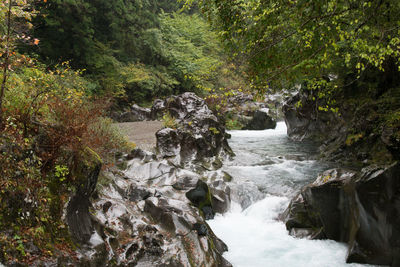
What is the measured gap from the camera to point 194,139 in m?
11.2

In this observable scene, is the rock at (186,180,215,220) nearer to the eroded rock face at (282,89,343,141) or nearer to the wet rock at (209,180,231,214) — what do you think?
the wet rock at (209,180,231,214)

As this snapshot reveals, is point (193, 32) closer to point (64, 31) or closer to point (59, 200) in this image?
point (64, 31)

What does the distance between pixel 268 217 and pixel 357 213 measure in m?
2.46

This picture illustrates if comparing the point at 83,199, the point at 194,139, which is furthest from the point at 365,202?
the point at 194,139

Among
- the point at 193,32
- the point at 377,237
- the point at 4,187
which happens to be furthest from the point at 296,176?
the point at 193,32

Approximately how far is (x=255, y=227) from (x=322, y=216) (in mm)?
1701

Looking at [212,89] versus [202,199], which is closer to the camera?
[212,89]

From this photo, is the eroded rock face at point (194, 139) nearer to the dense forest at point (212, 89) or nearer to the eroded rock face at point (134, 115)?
the dense forest at point (212, 89)

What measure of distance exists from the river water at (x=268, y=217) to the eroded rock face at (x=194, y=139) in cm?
88

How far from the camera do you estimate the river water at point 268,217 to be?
5.64m

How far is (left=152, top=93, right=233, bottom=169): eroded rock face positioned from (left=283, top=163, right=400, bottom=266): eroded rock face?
4.80 metres

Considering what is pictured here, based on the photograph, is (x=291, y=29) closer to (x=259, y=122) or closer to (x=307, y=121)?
(x=307, y=121)

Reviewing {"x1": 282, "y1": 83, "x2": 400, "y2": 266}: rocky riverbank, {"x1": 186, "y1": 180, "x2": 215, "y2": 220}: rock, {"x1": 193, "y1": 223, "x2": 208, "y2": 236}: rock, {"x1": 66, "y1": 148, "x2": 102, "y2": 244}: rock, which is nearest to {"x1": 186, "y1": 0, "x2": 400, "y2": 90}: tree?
{"x1": 282, "y1": 83, "x2": 400, "y2": 266}: rocky riverbank

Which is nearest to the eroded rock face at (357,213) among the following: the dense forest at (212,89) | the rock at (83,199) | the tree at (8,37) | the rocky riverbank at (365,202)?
the rocky riverbank at (365,202)
